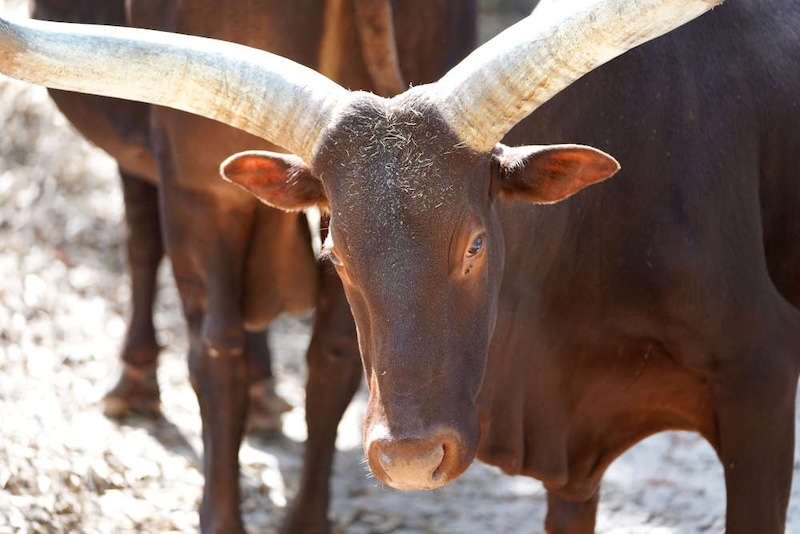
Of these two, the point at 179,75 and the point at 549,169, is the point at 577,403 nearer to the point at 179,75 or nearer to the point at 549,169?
the point at 549,169

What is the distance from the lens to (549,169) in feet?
13.6

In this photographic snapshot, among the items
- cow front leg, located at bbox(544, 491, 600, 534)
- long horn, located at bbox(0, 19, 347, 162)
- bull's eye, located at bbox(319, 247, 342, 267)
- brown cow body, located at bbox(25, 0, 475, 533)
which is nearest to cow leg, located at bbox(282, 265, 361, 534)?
brown cow body, located at bbox(25, 0, 475, 533)

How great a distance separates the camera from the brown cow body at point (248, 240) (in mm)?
5480

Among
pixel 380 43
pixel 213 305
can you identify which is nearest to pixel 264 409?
pixel 213 305

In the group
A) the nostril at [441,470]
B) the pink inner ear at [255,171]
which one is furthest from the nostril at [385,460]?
the pink inner ear at [255,171]

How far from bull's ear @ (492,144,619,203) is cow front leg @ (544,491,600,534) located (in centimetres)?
176

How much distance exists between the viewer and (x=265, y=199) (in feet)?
14.4

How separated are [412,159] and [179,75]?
70 cm

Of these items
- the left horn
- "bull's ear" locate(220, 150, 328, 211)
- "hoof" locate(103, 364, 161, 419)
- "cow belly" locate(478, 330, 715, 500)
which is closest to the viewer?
"bull's ear" locate(220, 150, 328, 211)

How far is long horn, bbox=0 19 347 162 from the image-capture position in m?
4.08

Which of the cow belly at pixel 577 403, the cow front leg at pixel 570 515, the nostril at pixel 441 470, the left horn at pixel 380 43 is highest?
the left horn at pixel 380 43

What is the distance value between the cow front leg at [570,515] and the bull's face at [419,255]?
1.64m

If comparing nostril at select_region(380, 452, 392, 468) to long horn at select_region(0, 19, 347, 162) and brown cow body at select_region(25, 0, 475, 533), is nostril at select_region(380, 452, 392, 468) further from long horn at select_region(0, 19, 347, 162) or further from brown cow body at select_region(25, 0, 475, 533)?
brown cow body at select_region(25, 0, 475, 533)

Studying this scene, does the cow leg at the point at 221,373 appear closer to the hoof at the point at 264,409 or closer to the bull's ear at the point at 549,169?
the hoof at the point at 264,409
